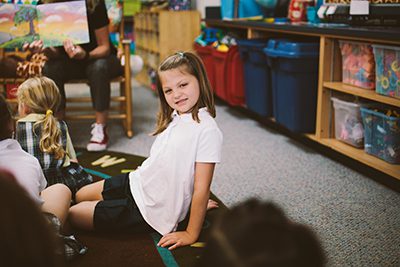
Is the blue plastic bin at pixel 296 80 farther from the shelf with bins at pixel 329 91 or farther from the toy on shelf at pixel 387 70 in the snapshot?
the toy on shelf at pixel 387 70

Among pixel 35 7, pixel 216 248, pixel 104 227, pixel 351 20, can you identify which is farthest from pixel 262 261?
pixel 35 7

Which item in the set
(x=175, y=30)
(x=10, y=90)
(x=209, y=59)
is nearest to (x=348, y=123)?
(x=209, y=59)

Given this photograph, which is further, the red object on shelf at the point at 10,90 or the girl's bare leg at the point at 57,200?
the red object on shelf at the point at 10,90

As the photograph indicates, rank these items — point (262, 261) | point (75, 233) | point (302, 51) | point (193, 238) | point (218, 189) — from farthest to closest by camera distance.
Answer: point (302, 51), point (218, 189), point (75, 233), point (193, 238), point (262, 261)

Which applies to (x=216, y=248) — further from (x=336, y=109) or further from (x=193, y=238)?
(x=336, y=109)

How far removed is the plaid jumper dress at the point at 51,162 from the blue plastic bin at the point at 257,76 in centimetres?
151

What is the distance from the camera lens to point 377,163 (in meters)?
2.15

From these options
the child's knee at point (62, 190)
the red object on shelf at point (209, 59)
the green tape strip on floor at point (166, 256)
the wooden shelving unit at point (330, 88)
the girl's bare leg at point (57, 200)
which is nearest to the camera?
the green tape strip on floor at point (166, 256)

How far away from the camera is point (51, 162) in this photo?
181 centimetres

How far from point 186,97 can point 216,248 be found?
38.5 inches

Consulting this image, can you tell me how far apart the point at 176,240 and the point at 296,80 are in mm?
1409

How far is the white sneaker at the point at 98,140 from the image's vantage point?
270cm

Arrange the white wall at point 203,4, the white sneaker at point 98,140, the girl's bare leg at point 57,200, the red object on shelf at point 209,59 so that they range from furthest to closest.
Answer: the white wall at point 203,4 → the red object on shelf at point 209,59 → the white sneaker at point 98,140 → the girl's bare leg at point 57,200

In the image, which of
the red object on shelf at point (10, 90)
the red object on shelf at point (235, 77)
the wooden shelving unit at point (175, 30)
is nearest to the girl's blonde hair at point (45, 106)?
the red object on shelf at point (10, 90)
